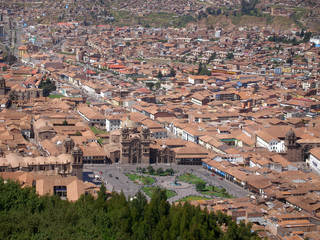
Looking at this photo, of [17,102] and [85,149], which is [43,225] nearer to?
[85,149]

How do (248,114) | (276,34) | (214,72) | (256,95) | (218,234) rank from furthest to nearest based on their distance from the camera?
1. (276,34)
2. (214,72)
3. (256,95)
4. (248,114)
5. (218,234)

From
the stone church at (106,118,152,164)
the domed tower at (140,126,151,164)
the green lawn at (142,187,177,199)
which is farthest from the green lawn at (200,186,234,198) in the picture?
the stone church at (106,118,152,164)

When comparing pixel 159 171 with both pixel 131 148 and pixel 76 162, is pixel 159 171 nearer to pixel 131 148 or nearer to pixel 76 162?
pixel 131 148

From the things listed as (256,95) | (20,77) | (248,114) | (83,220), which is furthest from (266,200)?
(20,77)

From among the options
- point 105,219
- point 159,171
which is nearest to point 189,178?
point 159,171

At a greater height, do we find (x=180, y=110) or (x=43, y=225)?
(x=43, y=225)

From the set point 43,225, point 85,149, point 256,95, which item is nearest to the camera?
point 43,225
